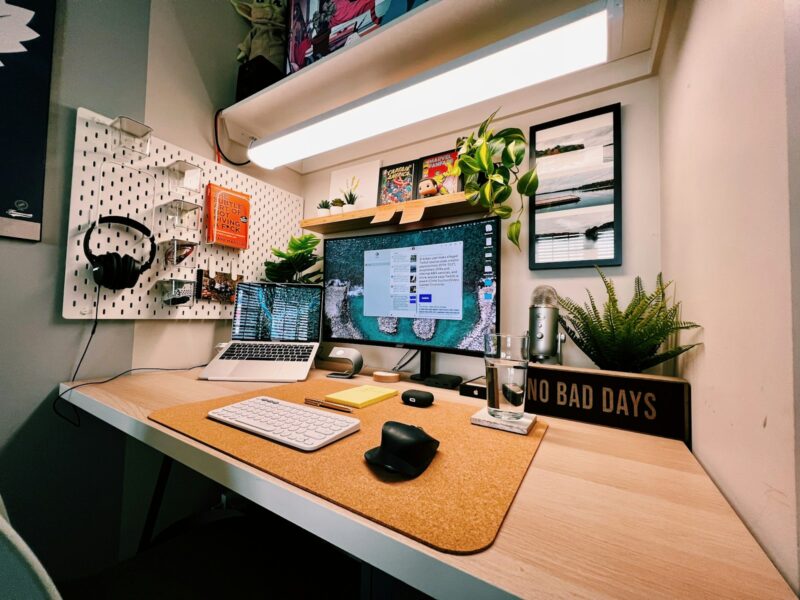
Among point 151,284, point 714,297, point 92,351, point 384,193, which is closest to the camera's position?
point 714,297

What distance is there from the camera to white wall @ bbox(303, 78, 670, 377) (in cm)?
89

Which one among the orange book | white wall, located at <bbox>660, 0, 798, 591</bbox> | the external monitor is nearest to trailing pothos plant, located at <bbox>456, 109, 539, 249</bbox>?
the external monitor

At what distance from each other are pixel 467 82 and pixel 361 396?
91cm

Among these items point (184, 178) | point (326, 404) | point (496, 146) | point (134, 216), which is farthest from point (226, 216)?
point (496, 146)

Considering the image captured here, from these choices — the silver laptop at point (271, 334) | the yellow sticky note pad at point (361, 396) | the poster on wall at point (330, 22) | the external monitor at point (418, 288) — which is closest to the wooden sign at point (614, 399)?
the external monitor at point (418, 288)

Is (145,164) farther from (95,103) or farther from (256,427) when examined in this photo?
(256,427)

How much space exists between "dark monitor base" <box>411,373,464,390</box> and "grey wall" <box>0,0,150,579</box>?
1.00 meters

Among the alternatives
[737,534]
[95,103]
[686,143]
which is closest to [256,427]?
[737,534]

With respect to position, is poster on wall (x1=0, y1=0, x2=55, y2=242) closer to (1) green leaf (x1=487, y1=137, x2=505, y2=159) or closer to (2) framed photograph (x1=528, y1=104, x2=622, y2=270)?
(1) green leaf (x1=487, y1=137, x2=505, y2=159)

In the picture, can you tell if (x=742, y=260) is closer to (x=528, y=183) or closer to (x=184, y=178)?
(x=528, y=183)

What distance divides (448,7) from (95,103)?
3.63 ft

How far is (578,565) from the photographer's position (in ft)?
0.92

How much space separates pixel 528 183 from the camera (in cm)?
96

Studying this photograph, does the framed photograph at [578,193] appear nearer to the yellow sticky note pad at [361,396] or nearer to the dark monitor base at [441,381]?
the dark monitor base at [441,381]
